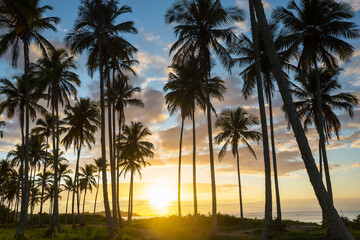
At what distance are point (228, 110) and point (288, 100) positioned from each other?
2263 cm

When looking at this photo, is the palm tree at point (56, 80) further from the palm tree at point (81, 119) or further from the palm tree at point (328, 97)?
the palm tree at point (328, 97)

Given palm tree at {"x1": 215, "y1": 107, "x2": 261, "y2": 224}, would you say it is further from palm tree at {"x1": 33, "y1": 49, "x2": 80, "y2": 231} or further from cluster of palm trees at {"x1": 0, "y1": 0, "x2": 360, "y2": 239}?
palm tree at {"x1": 33, "y1": 49, "x2": 80, "y2": 231}

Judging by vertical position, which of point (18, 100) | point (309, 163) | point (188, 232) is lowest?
point (188, 232)

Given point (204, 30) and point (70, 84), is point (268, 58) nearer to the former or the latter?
point (204, 30)

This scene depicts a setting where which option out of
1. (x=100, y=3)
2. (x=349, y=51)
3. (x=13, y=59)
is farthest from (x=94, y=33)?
(x=349, y=51)

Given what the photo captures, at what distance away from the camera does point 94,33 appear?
61.8ft

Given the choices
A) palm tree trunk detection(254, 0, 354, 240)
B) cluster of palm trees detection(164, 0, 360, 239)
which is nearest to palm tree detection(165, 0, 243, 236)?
cluster of palm trees detection(164, 0, 360, 239)

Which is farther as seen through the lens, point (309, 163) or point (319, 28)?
point (319, 28)

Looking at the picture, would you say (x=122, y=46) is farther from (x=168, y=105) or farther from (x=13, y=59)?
(x=168, y=105)

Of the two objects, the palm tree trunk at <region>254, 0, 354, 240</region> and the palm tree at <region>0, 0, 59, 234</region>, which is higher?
the palm tree at <region>0, 0, 59, 234</region>

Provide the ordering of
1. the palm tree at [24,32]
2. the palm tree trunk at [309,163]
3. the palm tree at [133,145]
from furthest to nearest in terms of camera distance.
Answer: the palm tree at [133,145] < the palm tree at [24,32] < the palm tree trunk at [309,163]

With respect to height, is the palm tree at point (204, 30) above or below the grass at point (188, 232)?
above

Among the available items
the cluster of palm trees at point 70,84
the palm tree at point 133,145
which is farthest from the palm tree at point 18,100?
the palm tree at point 133,145

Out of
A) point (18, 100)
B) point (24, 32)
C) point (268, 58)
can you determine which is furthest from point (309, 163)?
point (18, 100)
